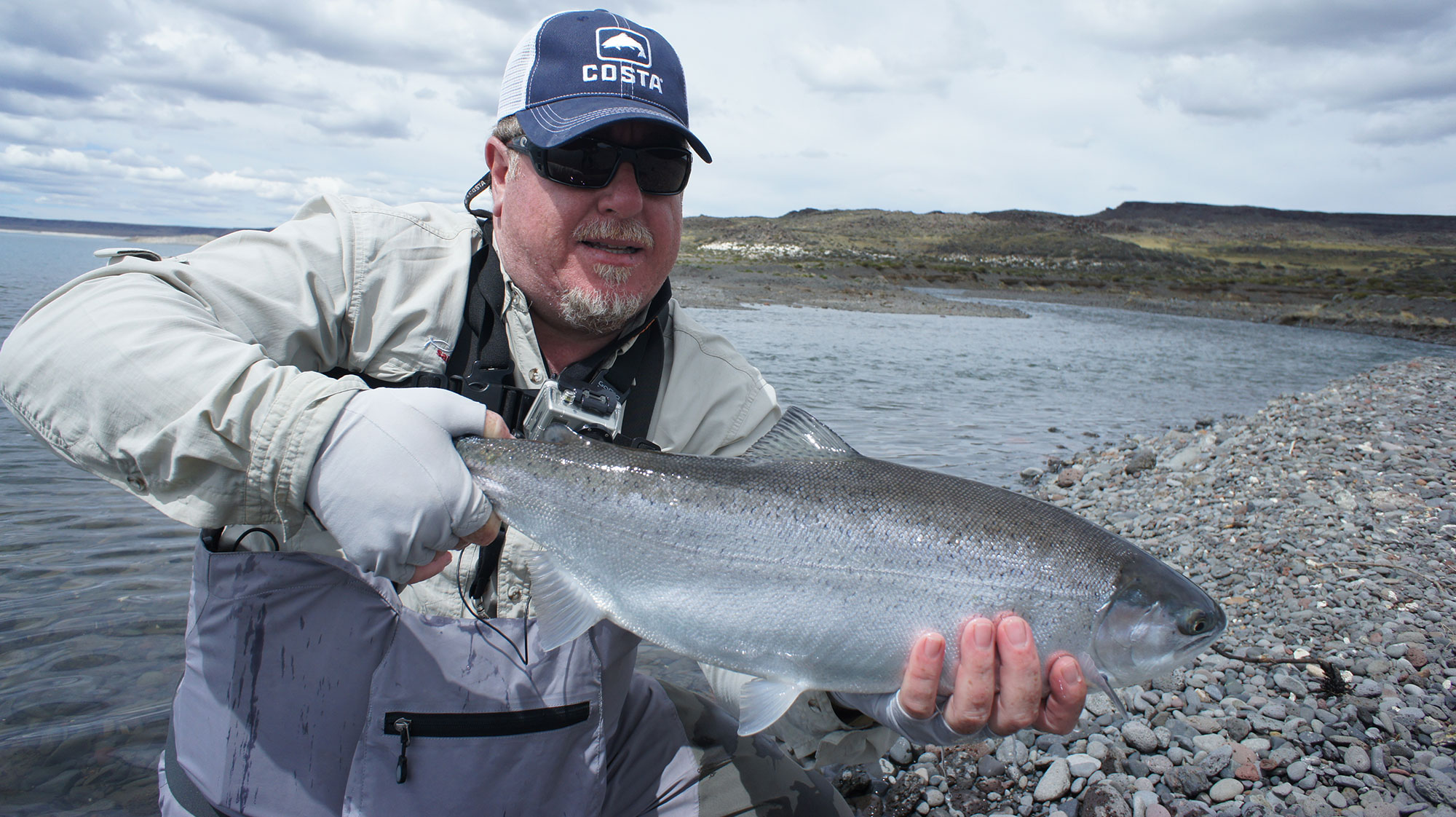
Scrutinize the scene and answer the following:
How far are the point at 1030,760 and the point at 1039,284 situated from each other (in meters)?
68.0

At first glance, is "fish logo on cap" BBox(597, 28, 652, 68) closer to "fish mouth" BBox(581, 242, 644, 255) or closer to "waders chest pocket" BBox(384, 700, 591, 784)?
"fish mouth" BBox(581, 242, 644, 255)

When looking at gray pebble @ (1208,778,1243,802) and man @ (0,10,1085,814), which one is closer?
man @ (0,10,1085,814)

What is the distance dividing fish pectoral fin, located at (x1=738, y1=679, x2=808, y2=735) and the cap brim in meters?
1.95

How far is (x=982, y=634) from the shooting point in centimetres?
244

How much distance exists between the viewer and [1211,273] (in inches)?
3177

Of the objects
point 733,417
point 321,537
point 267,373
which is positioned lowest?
point 321,537

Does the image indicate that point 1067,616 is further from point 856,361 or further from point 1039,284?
point 1039,284

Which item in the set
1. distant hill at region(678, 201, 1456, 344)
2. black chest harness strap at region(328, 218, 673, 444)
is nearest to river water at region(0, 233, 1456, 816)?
black chest harness strap at region(328, 218, 673, 444)

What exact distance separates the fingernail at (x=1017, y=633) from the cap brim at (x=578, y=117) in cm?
203

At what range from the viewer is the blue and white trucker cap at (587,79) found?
112 inches

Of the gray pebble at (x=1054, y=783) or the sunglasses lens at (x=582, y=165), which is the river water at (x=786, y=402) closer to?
the sunglasses lens at (x=582, y=165)

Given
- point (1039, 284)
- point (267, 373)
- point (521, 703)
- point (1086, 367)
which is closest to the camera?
point (267, 373)

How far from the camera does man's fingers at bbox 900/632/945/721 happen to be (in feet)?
7.97

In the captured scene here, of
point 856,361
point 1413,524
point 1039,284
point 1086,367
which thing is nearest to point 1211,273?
point 1039,284
